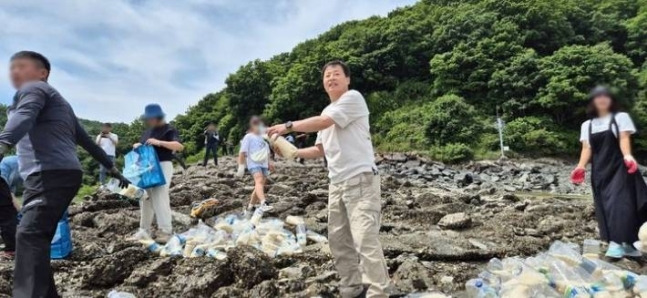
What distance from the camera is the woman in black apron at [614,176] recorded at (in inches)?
176

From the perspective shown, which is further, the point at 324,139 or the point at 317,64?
the point at 317,64

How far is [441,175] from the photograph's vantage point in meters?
23.7

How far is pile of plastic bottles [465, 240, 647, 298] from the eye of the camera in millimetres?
3193

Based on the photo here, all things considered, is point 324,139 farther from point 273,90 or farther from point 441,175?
point 273,90

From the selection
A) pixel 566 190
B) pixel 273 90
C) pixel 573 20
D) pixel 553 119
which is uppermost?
pixel 573 20

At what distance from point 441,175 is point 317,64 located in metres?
23.9

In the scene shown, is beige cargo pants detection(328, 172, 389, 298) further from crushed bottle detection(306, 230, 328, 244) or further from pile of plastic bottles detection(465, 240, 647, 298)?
crushed bottle detection(306, 230, 328, 244)

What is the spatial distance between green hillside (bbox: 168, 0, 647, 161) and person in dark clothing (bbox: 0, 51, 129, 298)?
2322cm

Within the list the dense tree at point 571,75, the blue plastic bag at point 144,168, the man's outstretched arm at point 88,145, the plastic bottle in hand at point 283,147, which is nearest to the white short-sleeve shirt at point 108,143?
the blue plastic bag at point 144,168

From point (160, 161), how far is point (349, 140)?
10.2 ft

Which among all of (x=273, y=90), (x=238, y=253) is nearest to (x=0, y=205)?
(x=238, y=253)

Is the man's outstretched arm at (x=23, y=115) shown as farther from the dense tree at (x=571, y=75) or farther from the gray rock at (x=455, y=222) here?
the dense tree at (x=571, y=75)

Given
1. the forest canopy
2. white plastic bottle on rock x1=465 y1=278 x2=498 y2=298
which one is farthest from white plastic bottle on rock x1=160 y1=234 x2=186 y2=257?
the forest canopy

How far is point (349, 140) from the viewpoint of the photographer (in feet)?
11.1
